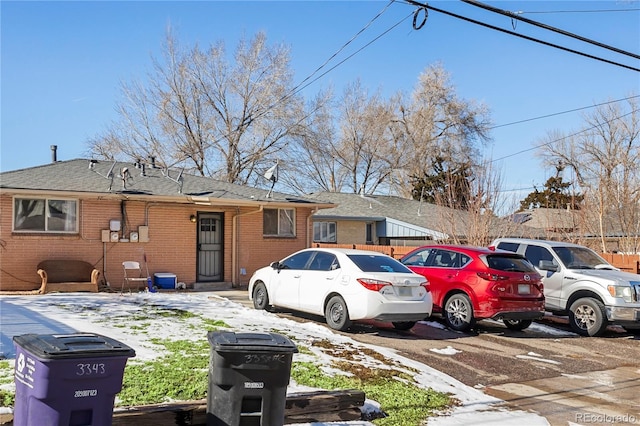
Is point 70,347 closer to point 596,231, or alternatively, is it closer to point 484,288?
point 484,288

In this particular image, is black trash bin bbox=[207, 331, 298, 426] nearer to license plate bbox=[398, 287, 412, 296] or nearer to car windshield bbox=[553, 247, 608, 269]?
license plate bbox=[398, 287, 412, 296]

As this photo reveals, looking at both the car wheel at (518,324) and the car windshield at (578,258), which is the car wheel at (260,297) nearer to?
the car wheel at (518,324)

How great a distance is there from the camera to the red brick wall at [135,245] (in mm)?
15178

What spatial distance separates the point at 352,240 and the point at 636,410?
24805mm

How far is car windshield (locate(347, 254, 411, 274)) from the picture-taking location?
1096cm

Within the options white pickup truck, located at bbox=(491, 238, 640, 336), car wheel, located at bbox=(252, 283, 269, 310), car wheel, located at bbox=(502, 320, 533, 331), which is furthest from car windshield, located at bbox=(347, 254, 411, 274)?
A: white pickup truck, located at bbox=(491, 238, 640, 336)

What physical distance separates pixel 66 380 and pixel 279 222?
16.1 m

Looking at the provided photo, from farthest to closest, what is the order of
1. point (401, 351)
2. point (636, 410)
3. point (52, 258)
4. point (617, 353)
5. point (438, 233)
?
point (438, 233) → point (52, 258) → point (617, 353) → point (401, 351) → point (636, 410)

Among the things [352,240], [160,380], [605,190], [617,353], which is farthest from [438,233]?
[160,380]

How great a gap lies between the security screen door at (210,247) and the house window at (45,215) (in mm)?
3746

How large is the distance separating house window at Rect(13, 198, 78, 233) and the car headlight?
1310 centimetres

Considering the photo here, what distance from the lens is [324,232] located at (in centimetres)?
3108

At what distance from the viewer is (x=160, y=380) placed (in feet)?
20.4

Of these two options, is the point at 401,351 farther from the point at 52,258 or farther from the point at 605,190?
the point at 605,190
